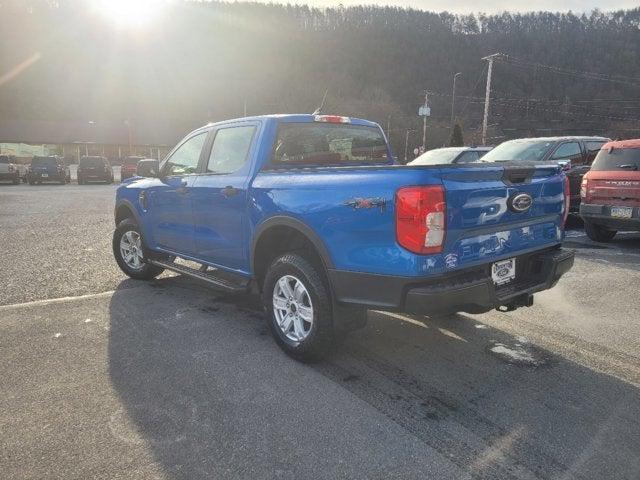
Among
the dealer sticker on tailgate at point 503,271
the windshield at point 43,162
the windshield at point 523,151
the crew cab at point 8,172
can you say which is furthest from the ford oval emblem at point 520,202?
the crew cab at point 8,172

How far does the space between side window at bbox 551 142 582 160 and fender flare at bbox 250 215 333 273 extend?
7.93m

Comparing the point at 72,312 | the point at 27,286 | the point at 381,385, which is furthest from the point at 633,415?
the point at 27,286

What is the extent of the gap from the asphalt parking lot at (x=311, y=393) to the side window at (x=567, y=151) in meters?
5.32

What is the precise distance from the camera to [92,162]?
27.8 meters

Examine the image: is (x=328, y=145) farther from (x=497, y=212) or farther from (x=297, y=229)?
(x=497, y=212)

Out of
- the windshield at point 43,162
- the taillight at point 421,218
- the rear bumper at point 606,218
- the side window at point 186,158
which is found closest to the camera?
the taillight at point 421,218

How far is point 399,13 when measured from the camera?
6981 cm

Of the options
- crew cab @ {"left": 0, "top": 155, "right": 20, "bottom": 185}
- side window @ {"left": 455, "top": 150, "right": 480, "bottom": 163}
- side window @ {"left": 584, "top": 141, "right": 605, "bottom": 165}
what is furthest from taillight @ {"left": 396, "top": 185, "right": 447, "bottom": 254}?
crew cab @ {"left": 0, "top": 155, "right": 20, "bottom": 185}

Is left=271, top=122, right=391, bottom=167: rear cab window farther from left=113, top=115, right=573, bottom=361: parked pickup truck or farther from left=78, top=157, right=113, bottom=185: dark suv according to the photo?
left=78, top=157, right=113, bottom=185: dark suv

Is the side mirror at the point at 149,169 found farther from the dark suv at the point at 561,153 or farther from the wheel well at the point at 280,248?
the dark suv at the point at 561,153

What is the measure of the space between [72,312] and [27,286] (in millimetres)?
1286

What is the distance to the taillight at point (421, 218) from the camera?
9.53ft

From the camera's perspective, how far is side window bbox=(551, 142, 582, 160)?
9992mm

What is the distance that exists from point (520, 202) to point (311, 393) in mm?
1925
